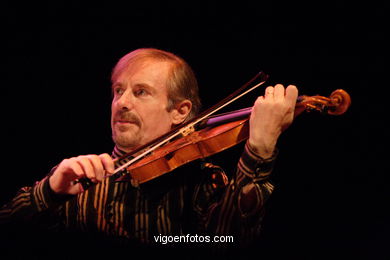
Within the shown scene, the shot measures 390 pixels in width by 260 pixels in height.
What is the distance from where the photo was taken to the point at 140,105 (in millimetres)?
1695

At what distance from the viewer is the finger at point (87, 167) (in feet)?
4.15

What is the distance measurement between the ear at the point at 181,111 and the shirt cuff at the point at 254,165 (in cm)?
55

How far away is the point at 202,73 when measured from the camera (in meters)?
2.41

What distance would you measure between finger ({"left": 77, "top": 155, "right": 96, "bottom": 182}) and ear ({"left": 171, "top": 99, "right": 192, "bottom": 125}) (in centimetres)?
60

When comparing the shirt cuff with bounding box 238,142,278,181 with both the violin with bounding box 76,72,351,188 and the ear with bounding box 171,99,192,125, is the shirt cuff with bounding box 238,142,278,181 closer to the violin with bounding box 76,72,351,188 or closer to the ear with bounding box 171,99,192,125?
the violin with bounding box 76,72,351,188

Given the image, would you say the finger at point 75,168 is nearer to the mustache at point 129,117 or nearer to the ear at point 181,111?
the mustache at point 129,117

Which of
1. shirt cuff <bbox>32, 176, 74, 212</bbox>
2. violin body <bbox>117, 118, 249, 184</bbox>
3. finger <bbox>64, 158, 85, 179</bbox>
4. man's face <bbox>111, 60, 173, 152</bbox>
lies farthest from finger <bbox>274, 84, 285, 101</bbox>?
shirt cuff <bbox>32, 176, 74, 212</bbox>

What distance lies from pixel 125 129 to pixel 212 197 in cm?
48

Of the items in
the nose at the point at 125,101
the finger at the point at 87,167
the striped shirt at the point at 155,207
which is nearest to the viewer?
the finger at the point at 87,167

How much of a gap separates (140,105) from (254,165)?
615mm

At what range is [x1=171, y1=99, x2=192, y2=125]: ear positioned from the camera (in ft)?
5.98

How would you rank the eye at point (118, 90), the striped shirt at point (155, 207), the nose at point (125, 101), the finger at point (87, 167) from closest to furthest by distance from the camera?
the finger at point (87, 167), the striped shirt at point (155, 207), the nose at point (125, 101), the eye at point (118, 90)

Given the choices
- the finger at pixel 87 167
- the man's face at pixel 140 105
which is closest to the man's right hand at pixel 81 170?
the finger at pixel 87 167

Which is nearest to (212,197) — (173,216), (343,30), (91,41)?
(173,216)
